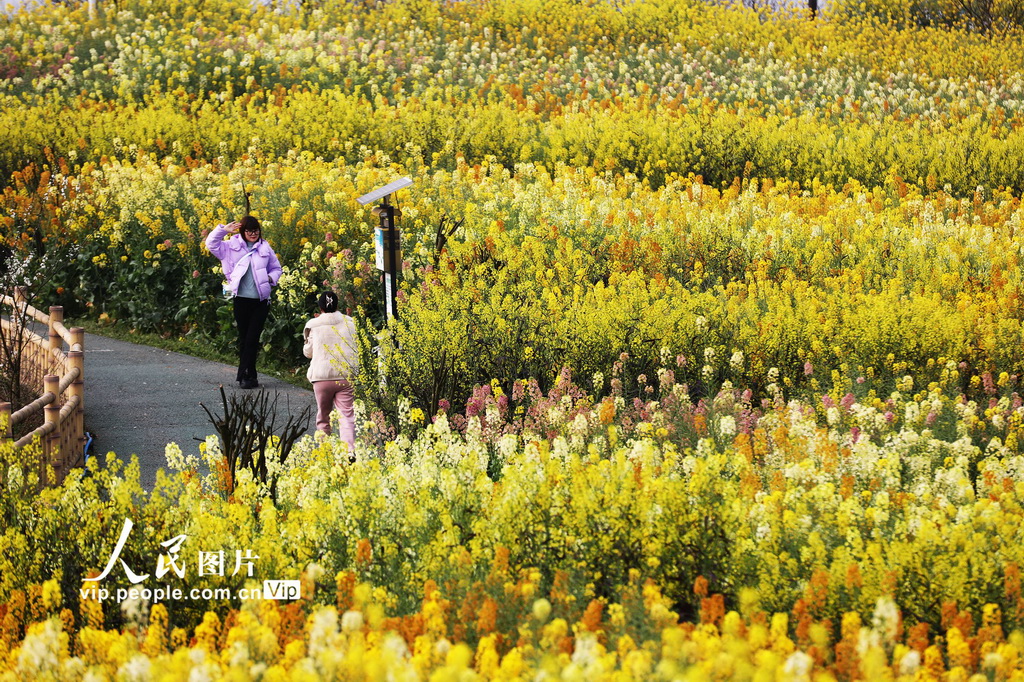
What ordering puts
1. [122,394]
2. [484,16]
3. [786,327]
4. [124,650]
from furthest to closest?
[484,16], [122,394], [786,327], [124,650]

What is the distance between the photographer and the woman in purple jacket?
10.1 meters

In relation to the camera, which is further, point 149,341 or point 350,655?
point 149,341

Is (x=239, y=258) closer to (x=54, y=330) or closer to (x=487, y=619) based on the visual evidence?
(x=54, y=330)

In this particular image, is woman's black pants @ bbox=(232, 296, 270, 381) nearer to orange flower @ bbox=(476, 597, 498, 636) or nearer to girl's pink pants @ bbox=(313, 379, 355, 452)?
girl's pink pants @ bbox=(313, 379, 355, 452)

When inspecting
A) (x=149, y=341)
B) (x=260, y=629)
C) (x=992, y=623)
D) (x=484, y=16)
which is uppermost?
(x=484, y=16)

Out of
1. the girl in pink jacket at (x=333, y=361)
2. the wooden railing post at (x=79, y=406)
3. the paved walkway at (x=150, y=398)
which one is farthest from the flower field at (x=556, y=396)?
the wooden railing post at (x=79, y=406)

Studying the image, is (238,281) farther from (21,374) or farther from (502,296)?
(502,296)

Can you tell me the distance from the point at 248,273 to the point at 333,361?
2378 millimetres

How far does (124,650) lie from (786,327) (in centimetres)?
574

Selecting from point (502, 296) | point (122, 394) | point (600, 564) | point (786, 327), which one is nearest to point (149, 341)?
point (122, 394)

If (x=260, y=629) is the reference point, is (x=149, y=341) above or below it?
below

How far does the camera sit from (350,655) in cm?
294

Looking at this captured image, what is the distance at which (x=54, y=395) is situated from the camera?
742 cm

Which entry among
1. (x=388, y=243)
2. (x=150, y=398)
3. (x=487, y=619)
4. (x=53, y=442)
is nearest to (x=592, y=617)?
(x=487, y=619)
